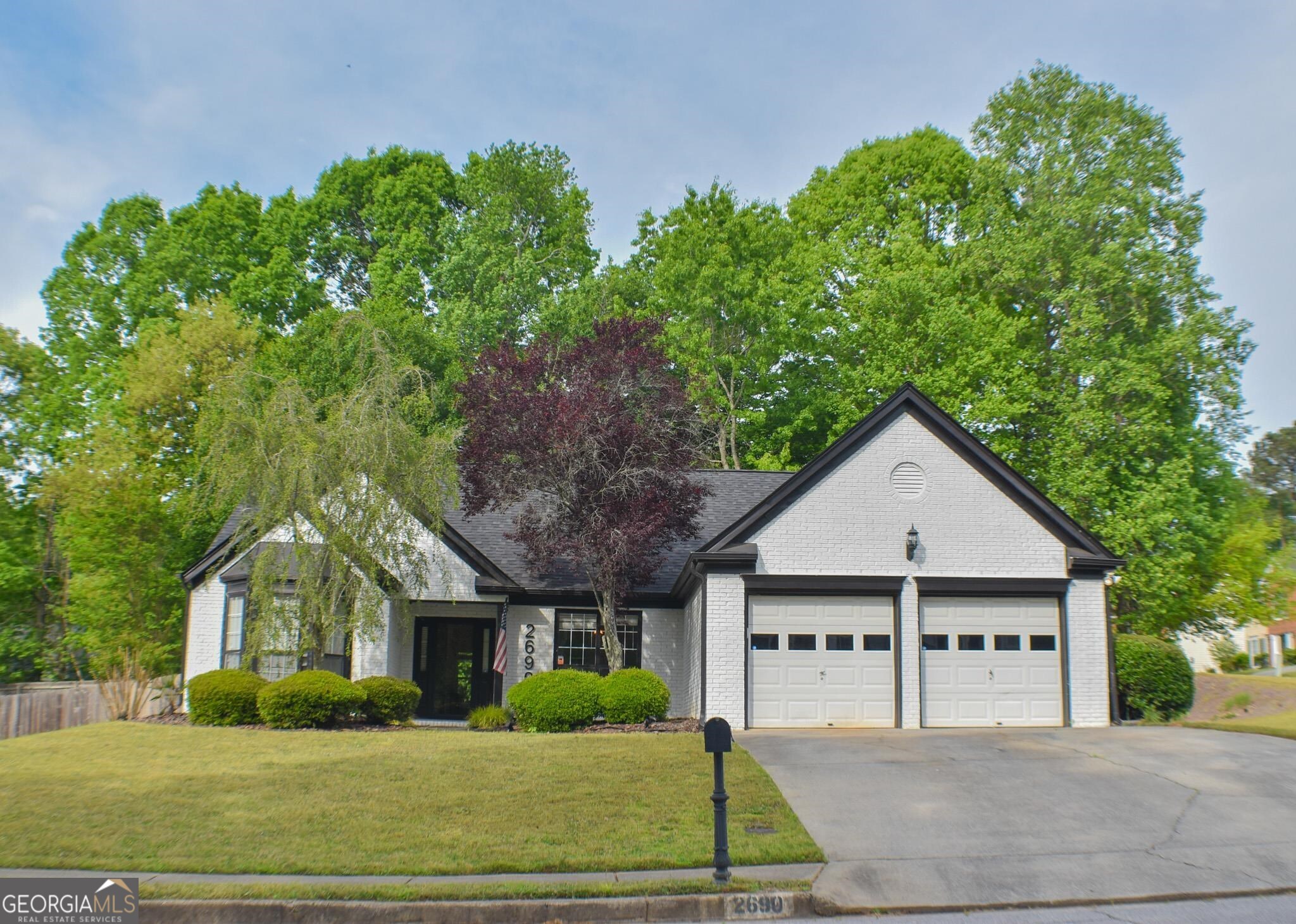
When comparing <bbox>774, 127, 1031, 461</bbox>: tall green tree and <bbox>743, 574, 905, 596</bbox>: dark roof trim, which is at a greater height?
<bbox>774, 127, 1031, 461</bbox>: tall green tree

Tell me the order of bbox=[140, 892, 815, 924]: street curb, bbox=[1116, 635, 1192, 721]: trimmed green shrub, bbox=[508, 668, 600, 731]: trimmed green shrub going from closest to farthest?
bbox=[140, 892, 815, 924]: street curb → bbox=[508, 668, 600, 731]: trimmed green shrub → bbox=[1116, 635, 1192, 721]: trimmed green shrub

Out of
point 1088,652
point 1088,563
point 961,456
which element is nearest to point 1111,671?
point 1088,652

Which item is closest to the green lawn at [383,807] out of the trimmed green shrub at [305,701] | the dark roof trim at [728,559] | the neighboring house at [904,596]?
the trimmed green shrub at [305,701]

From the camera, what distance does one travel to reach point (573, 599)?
73.0 ft

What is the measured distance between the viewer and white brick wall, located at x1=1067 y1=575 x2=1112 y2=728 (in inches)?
728

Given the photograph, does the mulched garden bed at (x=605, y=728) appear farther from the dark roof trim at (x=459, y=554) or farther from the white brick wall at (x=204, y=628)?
the dark roof trim at (x=459, y=554)

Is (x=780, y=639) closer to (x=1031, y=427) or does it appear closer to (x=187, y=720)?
(x=187, y=720)

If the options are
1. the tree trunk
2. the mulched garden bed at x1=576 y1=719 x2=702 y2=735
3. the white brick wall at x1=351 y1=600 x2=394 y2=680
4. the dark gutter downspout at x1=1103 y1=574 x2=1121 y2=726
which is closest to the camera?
the mulched garden bed at x1=576 y1=719 x2=702 y2=735

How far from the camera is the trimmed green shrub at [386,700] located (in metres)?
19.2

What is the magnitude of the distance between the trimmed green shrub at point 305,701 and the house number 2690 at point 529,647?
A: 14.0ft

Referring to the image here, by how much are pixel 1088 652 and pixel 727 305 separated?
21670 millimetres

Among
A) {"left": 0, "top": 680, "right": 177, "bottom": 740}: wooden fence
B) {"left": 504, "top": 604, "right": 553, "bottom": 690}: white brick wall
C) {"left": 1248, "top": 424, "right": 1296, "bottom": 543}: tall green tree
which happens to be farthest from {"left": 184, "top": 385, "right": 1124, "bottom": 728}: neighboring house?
{"left": 1248, "top": 424, "right": 1296, "bottom": 543}: tall green tree

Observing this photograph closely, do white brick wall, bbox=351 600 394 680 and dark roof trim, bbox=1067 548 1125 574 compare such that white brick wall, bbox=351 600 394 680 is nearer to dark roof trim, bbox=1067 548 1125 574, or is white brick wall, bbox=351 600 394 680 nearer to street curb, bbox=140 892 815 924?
street curb, bbox=140 892 815 924

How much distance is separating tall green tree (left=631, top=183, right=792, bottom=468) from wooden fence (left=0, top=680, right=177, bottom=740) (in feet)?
66.1
